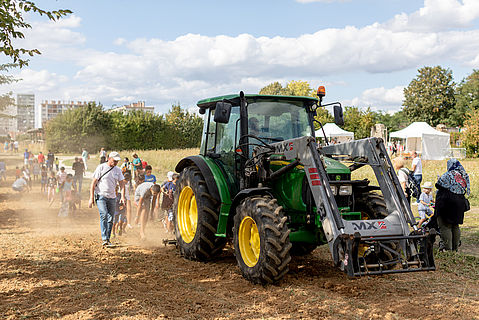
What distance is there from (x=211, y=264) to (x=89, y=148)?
4337 cm

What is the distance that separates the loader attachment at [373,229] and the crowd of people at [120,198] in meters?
4.11

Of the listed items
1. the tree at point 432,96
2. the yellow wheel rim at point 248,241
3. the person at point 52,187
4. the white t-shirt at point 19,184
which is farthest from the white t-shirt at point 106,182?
the tree at point 432,96

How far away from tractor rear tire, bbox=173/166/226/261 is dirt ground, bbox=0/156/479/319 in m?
0.25

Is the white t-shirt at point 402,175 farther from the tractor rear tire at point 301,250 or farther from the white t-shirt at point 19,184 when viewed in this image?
the white t-shirt at point 19,184

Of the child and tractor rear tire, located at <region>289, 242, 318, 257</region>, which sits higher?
the child

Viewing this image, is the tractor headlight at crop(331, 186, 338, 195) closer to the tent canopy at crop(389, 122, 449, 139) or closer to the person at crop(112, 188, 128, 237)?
the person at crop(112, 188, 128, 237)

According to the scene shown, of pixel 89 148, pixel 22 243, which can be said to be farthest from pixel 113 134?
pixel 22 243

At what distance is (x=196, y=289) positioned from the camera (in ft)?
19.5

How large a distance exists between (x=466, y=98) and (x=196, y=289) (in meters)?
58.4

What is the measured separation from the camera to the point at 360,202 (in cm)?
657

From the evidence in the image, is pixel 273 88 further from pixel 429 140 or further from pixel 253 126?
pixel 253 126

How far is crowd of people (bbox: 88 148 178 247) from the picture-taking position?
8781 mm

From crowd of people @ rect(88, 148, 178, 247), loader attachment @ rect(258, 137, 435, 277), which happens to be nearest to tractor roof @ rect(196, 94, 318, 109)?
loader attachment @ rect(258, 137, 435, 277)

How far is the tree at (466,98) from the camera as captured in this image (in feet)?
183
